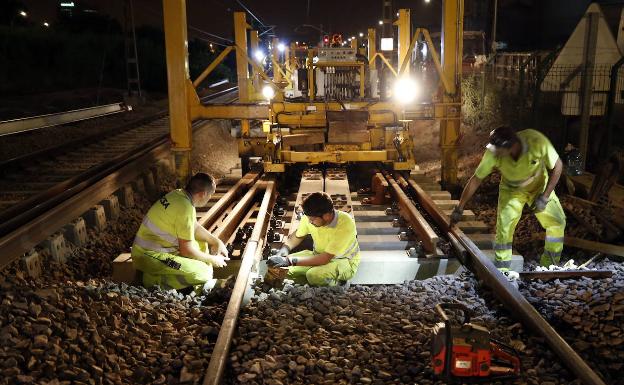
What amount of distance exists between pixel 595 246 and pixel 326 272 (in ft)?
10.4

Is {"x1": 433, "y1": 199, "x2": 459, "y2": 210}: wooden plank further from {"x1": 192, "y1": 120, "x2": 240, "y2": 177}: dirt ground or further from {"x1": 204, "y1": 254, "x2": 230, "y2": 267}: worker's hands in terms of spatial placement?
{"x1": 192, "y1": 120, "x2": 240, "y2": 177}: dirt ground

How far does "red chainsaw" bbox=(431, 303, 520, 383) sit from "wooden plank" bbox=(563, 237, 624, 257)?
307cm

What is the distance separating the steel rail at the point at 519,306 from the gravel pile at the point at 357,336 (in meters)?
0.09

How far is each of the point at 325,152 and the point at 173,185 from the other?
3155 millimetres

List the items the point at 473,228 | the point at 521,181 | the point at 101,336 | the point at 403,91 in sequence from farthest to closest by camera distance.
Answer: the point at 403,91 → the point at 473,228 → the point at 521,181 → the point at 101,336

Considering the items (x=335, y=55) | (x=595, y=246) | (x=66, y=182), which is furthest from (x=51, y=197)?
(x=595, y=246)

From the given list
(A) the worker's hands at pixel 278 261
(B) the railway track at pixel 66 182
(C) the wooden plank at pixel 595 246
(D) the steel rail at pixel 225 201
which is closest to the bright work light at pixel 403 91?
(D) the steel rail at pixel 225 201

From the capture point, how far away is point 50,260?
6.02 meters

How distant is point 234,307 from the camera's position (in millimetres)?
4348

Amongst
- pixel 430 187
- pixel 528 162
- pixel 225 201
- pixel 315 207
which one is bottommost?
pixel 430 187

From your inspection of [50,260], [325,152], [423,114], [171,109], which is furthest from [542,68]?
[50,260]

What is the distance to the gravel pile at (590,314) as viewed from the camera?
3871 millimetres

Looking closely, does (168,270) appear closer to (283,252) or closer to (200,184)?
(200,184)

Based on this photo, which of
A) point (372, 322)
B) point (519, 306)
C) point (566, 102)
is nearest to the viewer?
point (519, 306)
